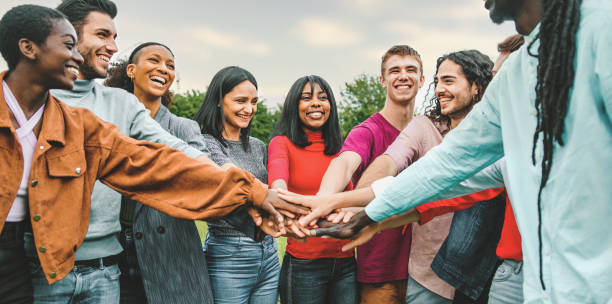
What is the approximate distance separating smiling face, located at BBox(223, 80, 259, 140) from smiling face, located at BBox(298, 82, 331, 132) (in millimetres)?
474

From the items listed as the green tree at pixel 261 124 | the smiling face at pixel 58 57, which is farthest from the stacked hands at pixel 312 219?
the green tree at pixel 261 124

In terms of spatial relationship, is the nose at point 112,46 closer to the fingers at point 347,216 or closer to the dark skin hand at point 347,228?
the dark skin hand at point 347,228

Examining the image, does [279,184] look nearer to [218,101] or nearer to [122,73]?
[218,101]

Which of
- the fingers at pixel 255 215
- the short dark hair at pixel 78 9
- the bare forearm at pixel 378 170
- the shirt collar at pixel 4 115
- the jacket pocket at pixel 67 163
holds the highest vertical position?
the short dark hair at pixel 78 9

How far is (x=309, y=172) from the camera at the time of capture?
3.39 meters

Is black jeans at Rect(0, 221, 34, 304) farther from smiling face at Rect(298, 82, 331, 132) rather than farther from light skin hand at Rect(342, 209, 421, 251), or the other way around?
smiling face at Rect(298, 82, 331, 132)

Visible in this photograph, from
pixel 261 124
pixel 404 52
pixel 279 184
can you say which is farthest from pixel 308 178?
pixel 261 124

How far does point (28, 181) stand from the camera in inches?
68.8

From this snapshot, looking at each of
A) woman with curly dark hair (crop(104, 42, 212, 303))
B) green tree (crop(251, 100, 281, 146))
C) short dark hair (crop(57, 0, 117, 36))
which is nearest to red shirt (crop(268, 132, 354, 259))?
woman with curly dark hair (crop(104, 42, 212, 303))

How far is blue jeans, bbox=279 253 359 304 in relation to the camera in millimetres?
3094

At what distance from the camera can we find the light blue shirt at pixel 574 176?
118 centimetres

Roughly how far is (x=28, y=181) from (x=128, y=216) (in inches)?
35.7

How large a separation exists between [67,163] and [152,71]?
161cm

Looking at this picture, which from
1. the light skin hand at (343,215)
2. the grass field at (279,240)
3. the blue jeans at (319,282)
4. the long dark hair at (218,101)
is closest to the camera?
the light skin hand at (343,215)
